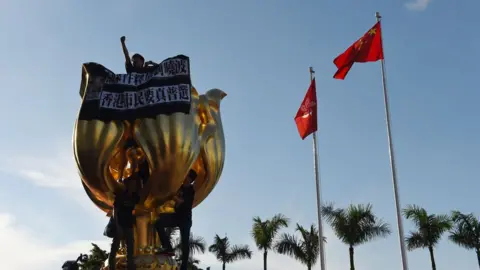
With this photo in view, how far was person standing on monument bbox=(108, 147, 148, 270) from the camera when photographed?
10.9 metres

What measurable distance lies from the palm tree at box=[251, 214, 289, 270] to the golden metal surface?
2205 cm

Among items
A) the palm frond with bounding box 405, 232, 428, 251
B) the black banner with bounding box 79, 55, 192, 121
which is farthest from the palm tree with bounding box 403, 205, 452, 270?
the black banner with bounding box 79, 55, 192, 121

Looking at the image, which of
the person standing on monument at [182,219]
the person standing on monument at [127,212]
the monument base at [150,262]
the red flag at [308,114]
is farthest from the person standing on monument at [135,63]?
the red flag at [308,114]

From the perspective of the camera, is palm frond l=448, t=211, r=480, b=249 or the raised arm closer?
the raised arm

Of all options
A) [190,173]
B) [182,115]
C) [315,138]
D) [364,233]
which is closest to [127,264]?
[190,173]

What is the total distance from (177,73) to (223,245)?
2672cm

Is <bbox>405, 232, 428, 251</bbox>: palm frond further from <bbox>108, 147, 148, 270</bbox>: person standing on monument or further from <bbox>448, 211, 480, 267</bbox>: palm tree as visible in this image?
<bbox>108, 147, 148, 270</bbox>: person standing on monument

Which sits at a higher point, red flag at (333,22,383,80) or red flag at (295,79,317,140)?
red flag at (333,22,383,80)

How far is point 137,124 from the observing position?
11.3m

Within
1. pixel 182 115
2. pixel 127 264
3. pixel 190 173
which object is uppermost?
pixel 182 115

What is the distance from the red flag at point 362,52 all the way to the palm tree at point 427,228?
13.9m

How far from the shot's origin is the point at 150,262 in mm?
10836

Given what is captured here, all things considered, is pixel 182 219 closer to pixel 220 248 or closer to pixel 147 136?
pixel 147 136

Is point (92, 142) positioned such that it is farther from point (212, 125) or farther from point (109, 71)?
point (212, 125)
